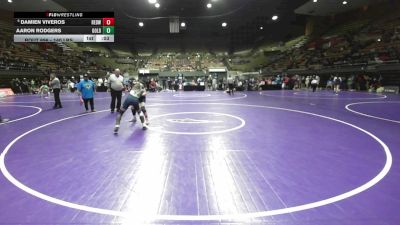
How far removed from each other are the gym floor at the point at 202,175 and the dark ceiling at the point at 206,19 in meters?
21.9

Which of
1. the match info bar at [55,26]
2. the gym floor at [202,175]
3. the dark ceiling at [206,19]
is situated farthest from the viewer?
the dark ceiling at [206,19]

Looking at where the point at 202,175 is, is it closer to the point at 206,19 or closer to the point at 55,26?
the point at 55,26

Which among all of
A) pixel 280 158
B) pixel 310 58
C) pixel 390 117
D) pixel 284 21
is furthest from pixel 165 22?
pixel 280 158

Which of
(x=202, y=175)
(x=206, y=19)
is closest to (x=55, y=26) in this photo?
(x=202, y=175)

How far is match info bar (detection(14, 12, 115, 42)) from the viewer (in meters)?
12.0

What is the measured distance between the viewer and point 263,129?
773cm

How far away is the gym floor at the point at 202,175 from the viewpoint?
3.13m

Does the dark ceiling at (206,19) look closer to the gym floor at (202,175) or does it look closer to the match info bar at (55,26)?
the match info bar at (55,26)

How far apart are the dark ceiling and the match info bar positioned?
1439 cm

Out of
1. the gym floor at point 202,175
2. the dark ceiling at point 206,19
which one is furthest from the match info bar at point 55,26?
the dark ceiling at point 206,19

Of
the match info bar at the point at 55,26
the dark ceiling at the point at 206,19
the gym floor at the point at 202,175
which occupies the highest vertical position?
the dark ceiling at the point at 206,19

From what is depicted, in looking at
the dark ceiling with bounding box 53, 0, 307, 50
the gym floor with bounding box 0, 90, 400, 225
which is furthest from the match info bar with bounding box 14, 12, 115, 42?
the dark ceiling with bounding box 53, 0, 307, 50

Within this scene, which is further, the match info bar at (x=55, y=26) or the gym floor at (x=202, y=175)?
the match info bar at (x=55, y=26)

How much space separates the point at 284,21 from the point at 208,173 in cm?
3672
